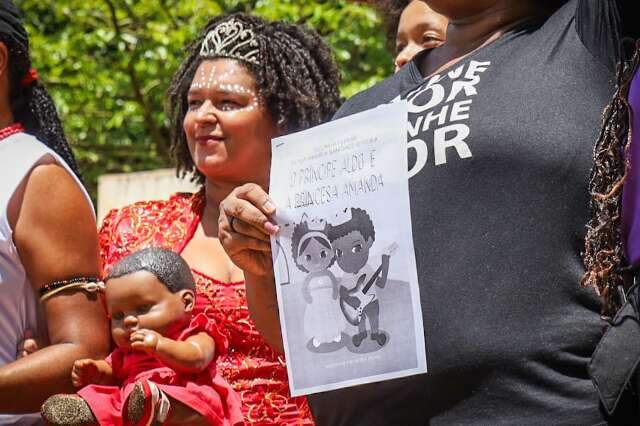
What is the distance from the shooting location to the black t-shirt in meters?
1.92

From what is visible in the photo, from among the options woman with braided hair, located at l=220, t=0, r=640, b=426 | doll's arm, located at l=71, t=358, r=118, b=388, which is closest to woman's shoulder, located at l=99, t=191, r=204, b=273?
doll's arm, located at l=71, t=358, r=118, b=388

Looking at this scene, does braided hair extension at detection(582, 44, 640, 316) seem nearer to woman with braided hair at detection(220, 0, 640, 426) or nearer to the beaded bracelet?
woman with braided hair at detection(220, 0, 640, 426)

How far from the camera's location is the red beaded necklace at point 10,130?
328cm

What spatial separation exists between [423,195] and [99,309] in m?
1.41

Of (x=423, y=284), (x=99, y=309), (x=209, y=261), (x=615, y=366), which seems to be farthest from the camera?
(x=209, y=261)

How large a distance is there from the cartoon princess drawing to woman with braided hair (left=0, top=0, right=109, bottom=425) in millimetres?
1139

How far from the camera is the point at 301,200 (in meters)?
2.16

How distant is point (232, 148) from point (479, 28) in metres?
1.62

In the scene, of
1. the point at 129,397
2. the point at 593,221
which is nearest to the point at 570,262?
the point at 593,221

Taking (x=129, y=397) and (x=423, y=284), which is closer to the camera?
(x=423, y=284)

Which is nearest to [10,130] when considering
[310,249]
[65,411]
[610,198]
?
[65,411]

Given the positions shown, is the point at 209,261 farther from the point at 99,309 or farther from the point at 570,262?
the point at 570,262

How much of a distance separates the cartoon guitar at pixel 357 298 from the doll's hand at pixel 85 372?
1198 mm

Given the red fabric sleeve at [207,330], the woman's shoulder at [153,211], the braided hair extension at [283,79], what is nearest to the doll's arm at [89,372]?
the red fabric sleeve at [207,330]
